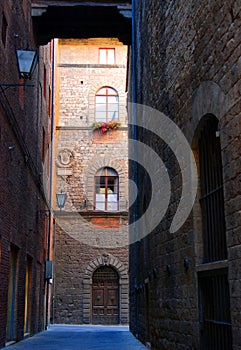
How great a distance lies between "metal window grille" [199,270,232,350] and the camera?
5574mm

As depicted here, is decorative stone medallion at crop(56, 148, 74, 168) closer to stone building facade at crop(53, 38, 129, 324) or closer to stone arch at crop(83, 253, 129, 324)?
stone building facade at crop(53, 38, 129, 324)

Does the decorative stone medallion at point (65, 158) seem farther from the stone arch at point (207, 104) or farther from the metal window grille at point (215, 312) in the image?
the metal window grille at point (215, 312)

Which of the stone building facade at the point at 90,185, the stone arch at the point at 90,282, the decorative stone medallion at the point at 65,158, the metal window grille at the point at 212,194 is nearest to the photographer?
the metal window grille at the point at 212,194

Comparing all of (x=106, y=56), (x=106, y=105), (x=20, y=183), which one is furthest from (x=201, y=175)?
(x=106, y=56)

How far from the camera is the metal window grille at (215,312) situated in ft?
18.3

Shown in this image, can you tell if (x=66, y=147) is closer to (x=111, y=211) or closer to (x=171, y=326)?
(x=111, y=211)

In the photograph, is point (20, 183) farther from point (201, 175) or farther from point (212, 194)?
point (212, 194)

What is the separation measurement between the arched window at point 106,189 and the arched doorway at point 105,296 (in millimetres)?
2882

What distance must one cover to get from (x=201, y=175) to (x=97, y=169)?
1777 centimetres

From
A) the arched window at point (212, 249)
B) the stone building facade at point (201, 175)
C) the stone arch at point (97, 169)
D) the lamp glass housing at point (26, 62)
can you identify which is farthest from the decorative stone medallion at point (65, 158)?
the arched window at point (212, 249)

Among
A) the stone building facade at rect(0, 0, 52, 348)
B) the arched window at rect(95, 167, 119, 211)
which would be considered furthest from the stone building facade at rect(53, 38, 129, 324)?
the stone building facade at rect(0, 0, 52, 348)

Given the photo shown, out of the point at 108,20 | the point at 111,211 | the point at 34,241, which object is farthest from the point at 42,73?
the point at 111,211

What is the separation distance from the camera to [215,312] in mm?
5941

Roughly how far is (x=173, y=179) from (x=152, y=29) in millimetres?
3713
